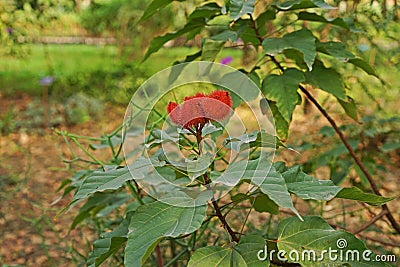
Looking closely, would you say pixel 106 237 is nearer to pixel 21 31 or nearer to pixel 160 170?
pixel 160 170

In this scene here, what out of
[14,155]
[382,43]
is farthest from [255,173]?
[14,155]

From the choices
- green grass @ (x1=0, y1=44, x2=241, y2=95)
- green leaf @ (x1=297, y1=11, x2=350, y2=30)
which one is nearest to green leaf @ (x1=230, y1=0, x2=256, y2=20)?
green leaf @ (x1=297, y1=11, x2=350, y2=30)

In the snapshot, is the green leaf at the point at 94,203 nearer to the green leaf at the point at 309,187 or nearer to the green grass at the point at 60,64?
the green leaf at the point at 309,187

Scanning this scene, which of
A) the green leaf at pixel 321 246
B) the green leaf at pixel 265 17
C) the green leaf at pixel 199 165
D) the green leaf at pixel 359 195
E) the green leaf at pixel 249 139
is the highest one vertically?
the green leaf at pixel 265 17

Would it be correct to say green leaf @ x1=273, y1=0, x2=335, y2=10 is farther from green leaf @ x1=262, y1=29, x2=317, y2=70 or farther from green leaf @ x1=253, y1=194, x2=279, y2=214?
green leaf @ x1=253, y1=194, x2=279, y2=214

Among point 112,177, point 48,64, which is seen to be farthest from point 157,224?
point 48,64

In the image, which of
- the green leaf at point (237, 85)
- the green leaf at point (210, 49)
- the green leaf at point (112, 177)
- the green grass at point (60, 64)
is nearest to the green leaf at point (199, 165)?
the green leaf at point (112, 177)

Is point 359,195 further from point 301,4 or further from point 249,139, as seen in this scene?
point 301,4
